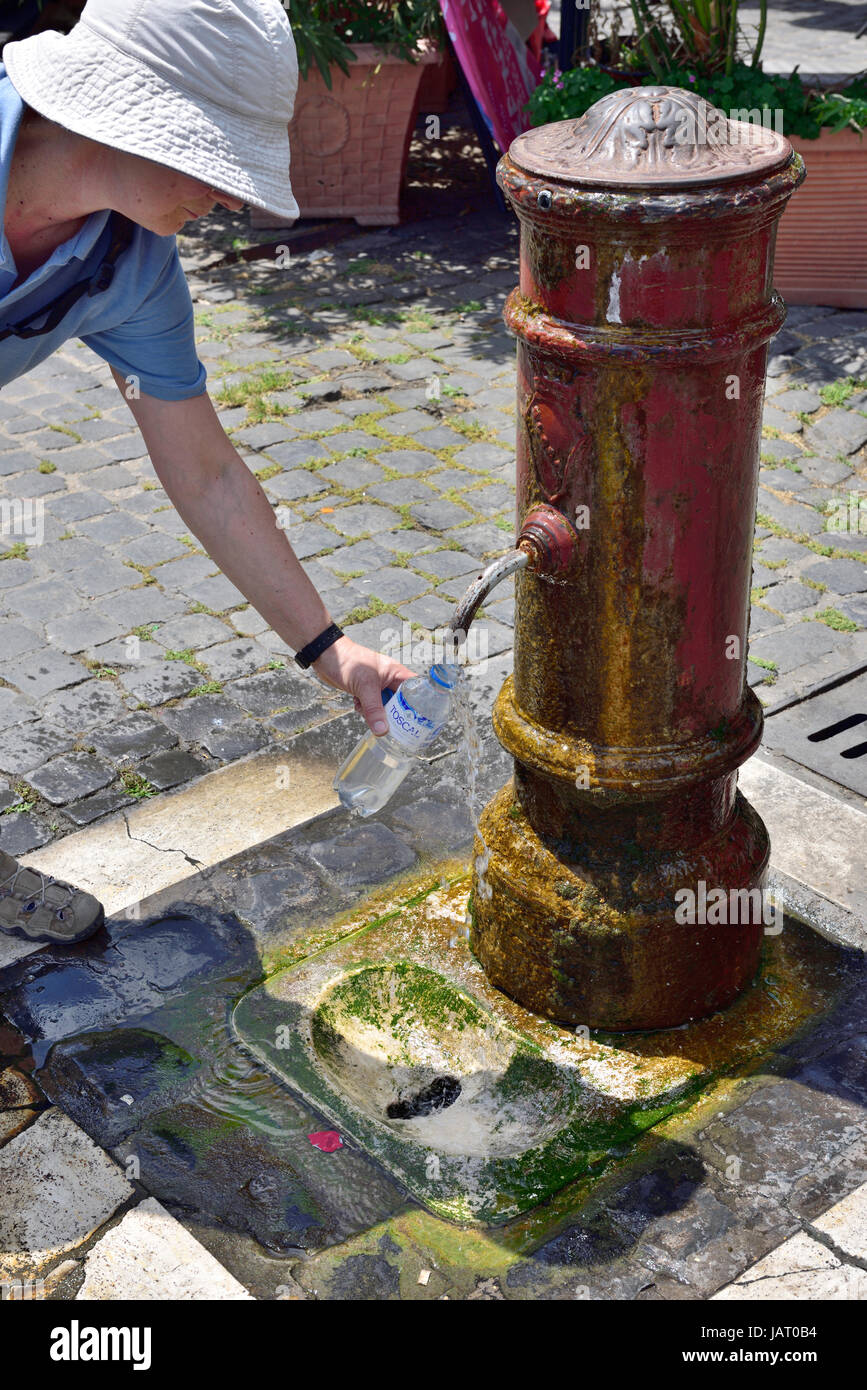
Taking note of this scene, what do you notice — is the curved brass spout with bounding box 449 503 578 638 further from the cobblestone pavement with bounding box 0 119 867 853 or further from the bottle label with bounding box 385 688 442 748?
the cobblestone pavement with bounding box 0 119 867 853

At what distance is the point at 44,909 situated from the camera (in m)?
3.08

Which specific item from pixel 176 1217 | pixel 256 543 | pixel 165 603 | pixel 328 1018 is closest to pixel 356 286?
pixel 165 603

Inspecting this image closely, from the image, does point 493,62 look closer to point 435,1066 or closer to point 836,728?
point 836,728

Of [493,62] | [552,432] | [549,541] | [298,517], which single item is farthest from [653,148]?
[493,62]

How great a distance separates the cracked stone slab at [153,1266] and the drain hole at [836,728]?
83.4 inches

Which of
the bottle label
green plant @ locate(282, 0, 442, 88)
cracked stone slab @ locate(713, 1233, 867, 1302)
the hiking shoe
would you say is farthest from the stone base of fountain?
green plant @ locate(282, 0, 442, 88)

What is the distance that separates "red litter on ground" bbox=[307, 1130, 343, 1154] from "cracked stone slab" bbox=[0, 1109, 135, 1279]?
0.34m

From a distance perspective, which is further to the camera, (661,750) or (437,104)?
(437,104)

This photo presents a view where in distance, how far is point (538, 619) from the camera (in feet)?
8.45

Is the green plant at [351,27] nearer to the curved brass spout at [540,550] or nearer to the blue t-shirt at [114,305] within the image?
the blue t-shirt at [114,305]

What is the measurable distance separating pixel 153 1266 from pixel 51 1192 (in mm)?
278

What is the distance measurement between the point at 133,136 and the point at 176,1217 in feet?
5.92

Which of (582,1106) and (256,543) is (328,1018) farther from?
(256,543)

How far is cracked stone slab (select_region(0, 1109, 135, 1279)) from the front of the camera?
2.41m
